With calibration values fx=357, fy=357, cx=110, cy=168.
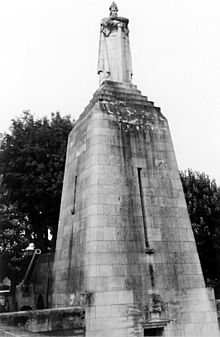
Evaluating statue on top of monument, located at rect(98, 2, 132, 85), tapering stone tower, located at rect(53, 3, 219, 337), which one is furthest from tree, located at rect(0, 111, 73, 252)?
statue on top of monument, located at rect(98, 2, 132, 85)

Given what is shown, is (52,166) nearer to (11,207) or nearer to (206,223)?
(11,207)

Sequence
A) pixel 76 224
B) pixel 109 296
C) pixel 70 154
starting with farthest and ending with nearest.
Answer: pixel 70 154
pixel 76 224
pixel 109 296

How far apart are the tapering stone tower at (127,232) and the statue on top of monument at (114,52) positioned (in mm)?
566

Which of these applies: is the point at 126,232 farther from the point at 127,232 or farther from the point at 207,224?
the point at 207,224

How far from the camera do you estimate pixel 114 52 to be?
52.7 feet

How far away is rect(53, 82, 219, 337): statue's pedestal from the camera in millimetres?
11672

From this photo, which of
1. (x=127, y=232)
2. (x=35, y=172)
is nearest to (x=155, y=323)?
(x=127, y=232)

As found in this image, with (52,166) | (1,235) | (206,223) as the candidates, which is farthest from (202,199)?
(1,235)

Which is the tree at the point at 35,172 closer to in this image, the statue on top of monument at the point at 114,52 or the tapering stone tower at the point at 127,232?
the tapering stone tower at the point at 127,232

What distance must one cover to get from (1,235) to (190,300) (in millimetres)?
14412

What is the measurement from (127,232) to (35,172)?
17.0 meters

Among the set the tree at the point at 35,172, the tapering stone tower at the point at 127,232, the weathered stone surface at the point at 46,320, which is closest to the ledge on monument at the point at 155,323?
the tapering stone tower at the point at 127,232

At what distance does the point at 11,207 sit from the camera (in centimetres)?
2417

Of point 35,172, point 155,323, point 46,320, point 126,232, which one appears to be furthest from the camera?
point 35,172
